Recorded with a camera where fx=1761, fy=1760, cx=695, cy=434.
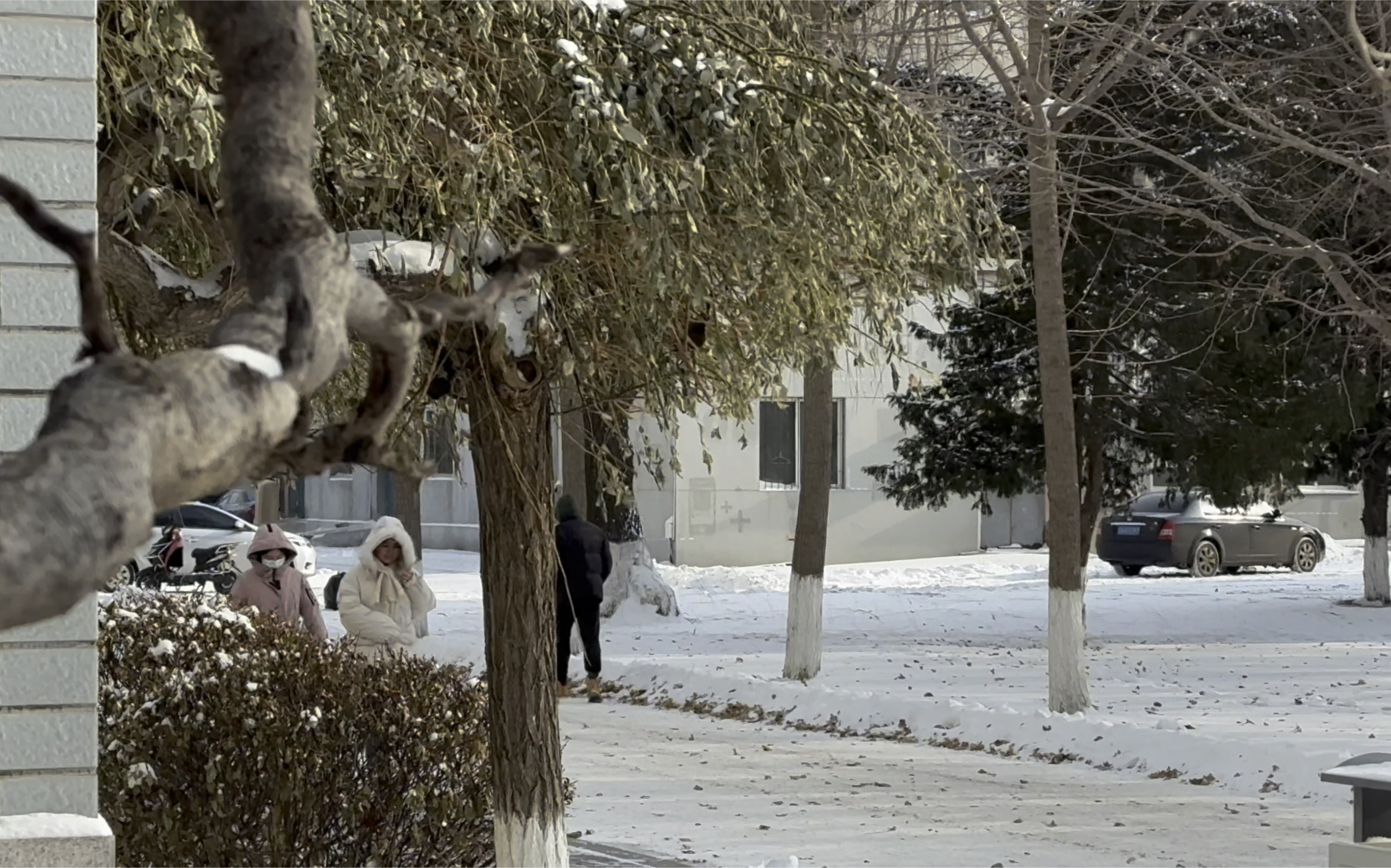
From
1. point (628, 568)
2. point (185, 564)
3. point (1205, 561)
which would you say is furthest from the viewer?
point (1205, 561)

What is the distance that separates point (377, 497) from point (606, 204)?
35710 millimetres

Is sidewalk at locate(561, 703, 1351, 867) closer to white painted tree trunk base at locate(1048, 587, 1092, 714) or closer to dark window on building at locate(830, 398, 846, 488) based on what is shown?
white painted tree trunk base at locate(1048, 587, 1092, 714)

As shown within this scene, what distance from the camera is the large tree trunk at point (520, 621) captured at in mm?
6957

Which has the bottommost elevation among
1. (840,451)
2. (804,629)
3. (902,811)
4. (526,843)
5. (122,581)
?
(902,811)

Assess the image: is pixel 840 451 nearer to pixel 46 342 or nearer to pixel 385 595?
pixel 385 595

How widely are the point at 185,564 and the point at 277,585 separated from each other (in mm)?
17634

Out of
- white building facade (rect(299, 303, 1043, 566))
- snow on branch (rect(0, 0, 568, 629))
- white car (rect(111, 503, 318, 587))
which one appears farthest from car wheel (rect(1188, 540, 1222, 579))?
snow on branch (rect(0, 0, 568, 629))

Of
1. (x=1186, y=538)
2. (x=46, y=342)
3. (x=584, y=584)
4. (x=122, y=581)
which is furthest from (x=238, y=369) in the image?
(x=1186, y=538)

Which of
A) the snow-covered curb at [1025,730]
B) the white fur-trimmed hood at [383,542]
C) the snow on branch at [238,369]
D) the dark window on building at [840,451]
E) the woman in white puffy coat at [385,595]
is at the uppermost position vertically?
the dark window on building at [840,451]

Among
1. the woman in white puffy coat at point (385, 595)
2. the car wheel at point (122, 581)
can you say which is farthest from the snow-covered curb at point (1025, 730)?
the car wheel at point (122, 581)

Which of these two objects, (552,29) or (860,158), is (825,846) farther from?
(552,29)

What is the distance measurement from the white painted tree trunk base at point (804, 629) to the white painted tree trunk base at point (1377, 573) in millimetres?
10771

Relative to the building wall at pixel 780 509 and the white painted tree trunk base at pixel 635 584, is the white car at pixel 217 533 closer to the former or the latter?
the building wall at pixel 780 509

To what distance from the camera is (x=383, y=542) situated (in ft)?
35.0
